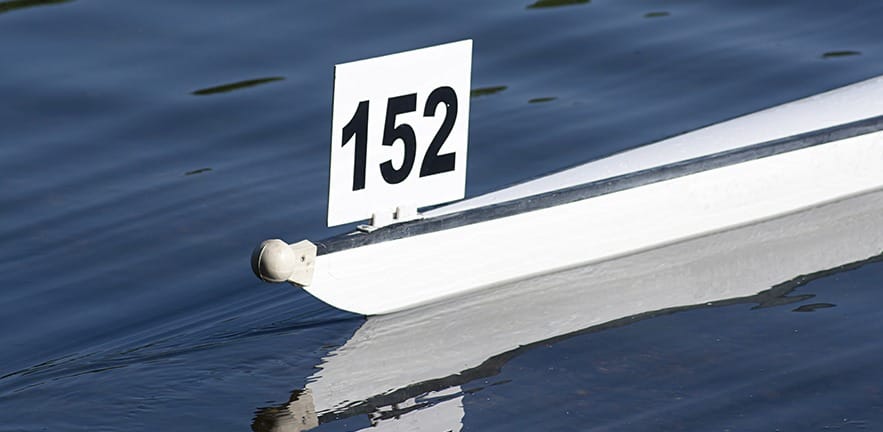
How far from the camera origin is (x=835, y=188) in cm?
597

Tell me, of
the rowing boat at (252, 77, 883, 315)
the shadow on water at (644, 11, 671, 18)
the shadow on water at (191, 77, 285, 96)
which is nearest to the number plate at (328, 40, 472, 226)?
the rowing boat at (252, 77, 883, 315)

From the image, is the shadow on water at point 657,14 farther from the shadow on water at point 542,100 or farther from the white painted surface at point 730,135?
the white painted surface at point 730,135

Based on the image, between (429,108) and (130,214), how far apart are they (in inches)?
64.8

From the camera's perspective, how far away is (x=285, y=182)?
20.4 ft

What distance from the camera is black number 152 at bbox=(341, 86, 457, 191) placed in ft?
15.5

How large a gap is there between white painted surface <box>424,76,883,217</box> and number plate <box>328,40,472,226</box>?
12.1 inches

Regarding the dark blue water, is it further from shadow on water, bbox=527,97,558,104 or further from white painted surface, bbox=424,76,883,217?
white painted surface, bbox=424,76,883,217

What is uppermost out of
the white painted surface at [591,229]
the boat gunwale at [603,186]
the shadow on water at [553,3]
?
the shadow on water at [553,3]

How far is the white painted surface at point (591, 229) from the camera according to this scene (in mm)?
5039

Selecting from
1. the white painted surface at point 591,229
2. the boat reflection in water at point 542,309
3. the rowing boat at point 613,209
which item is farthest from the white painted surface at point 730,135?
the boat reflection in water at point 542,309

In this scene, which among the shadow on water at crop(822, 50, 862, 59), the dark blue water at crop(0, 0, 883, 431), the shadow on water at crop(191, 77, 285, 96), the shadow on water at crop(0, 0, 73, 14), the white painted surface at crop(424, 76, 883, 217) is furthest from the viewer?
the shadow on water at crop(0, 0, 73, 14)

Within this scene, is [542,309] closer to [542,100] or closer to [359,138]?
[359,138]

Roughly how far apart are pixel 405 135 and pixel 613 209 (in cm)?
103

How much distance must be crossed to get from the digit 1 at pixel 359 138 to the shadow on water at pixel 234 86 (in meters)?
2.54
